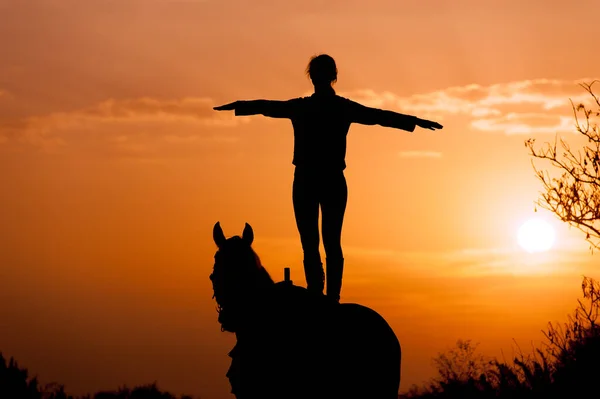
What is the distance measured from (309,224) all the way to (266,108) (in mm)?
1640

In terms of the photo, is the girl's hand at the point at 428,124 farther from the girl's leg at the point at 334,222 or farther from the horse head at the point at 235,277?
the horse head at the point at 235,277

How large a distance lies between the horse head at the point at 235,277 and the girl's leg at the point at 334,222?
4.50 feet

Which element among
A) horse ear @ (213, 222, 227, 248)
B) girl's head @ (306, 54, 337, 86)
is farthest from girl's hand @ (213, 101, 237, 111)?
horse ear @ (213, 222, 227, 248)

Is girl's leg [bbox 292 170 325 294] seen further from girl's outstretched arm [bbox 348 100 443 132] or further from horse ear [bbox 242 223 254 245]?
horse ear [bbox 242 223 254 245]

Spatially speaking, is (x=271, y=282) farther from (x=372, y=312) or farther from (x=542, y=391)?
(x=542, y=391)

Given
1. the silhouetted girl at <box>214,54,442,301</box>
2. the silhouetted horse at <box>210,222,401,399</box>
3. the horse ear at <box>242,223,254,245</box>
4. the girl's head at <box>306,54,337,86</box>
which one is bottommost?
the silhouetted horse at <box>210,222,401,399</box>

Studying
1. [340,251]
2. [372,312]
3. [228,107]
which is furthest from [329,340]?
[228,107]

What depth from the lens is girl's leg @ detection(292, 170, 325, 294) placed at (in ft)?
43.5

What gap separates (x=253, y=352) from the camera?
1205 cm

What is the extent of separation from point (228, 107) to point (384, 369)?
13.6 ft

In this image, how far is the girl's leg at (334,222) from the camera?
13188 millimetres

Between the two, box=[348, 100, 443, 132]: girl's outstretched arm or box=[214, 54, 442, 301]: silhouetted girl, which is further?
box=[348, 100, 443, 132]: girl's outstretched arm

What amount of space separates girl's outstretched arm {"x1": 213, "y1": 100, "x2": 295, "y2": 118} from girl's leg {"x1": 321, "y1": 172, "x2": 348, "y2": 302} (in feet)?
3.54

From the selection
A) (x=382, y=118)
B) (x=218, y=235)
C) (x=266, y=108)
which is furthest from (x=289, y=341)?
(x=382, y=118)
